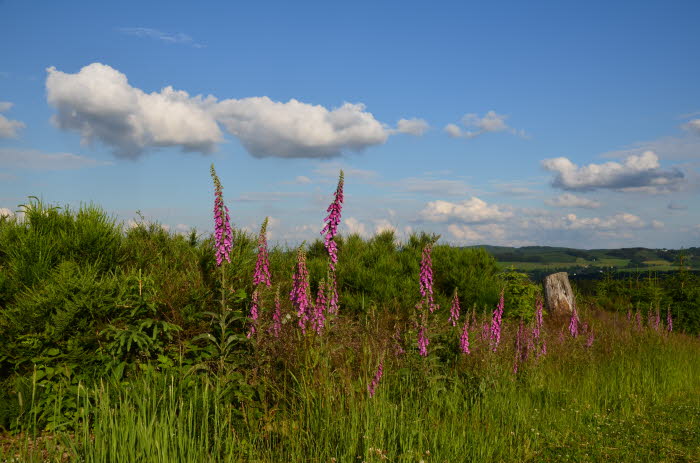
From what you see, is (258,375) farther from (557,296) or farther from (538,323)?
(557,296)

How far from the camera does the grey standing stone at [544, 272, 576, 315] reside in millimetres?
14470

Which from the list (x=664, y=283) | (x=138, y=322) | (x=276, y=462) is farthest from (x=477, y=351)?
(x=664, y=283)

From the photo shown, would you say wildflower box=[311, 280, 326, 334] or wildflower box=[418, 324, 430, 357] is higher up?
wildflower box=[311, 280, 326, 334]

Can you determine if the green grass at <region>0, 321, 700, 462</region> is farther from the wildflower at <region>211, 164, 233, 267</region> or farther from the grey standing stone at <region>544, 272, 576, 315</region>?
the grey standing stone at <region>544, 272, 576, 315</region>

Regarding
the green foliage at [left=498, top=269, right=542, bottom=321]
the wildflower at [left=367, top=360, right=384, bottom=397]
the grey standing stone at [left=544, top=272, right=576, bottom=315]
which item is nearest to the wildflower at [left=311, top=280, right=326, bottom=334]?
the wildflower at [left=367, top=360, right=384, bottom=397]

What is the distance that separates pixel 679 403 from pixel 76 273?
28.5 feet

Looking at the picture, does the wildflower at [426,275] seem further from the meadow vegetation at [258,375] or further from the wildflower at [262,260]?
the wildflower at [262,260]

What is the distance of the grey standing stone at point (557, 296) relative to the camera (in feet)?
47.5

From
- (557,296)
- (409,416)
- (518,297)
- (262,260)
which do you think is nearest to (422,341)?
(409,416)

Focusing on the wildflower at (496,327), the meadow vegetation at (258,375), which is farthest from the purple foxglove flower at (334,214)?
the wildflower at (496,327)

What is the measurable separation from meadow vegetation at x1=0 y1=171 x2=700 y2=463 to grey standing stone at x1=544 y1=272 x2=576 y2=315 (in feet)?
17.5

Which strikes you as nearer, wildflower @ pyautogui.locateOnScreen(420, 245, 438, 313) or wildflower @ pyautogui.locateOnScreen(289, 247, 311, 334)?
wildflower @ pyautogui.locateOnScreen(289, 247, 311, 334)

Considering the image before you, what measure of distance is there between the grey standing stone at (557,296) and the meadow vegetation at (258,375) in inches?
210

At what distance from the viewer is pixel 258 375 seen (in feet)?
17.0
